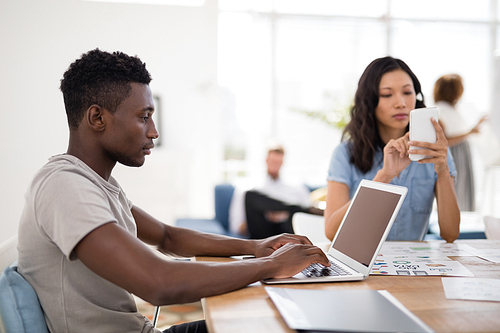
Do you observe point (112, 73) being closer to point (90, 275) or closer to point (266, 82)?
point (90, 275)

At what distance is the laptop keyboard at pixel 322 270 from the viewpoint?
1.14 metres

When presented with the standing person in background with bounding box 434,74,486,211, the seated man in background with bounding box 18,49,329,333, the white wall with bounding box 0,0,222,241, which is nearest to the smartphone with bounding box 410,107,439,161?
the seated man in background with bounding box 18,49,329,333

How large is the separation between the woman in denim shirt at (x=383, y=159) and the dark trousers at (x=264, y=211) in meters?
1.61

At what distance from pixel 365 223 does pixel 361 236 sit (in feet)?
0.13

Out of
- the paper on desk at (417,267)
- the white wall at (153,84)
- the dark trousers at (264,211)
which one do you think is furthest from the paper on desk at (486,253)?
the white wall at (153,84)

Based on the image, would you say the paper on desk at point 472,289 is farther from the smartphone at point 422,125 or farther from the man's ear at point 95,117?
the man's ear at point 95,117

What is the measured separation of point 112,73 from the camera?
1.09m

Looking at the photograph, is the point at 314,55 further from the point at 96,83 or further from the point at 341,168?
the point at 96,83

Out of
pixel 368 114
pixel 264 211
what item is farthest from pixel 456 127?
pixel 368 114

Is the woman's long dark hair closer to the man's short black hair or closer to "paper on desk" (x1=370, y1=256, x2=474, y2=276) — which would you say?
"paper on desk" (x1=370, y1=256, x2=474, y2=276)

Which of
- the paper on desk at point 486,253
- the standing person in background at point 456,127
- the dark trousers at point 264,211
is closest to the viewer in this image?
the paper on desk at point 486,253

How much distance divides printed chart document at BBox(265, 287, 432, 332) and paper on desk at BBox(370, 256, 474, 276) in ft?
0.77

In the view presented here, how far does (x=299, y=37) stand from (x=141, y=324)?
4558mm

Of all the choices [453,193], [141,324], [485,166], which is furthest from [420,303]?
[485,166]
